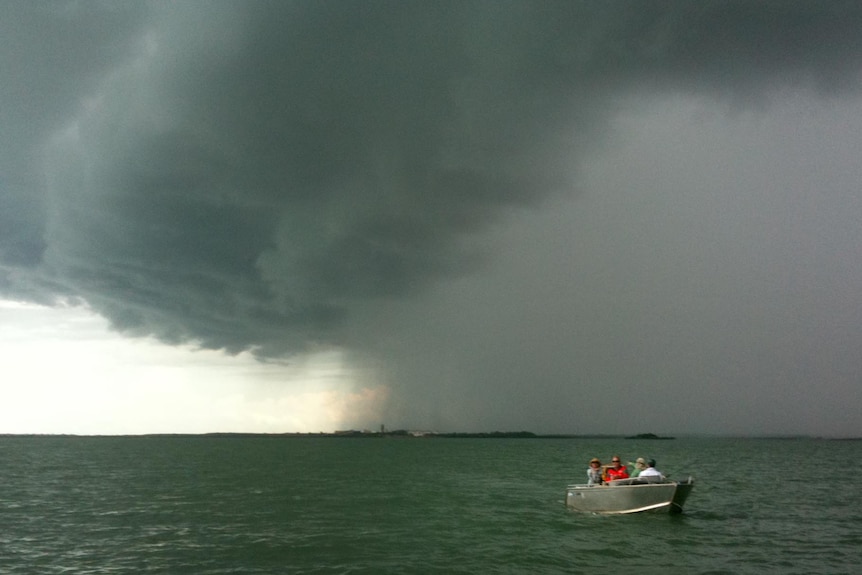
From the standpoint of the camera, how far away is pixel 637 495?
37844 mm

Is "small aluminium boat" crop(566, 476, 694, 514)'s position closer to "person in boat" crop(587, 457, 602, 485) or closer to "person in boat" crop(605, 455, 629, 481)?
"person in boat" crop(605, 455, 629, 481)

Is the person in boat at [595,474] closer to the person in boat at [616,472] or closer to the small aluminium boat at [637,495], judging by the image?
the person in boat at [616,472]

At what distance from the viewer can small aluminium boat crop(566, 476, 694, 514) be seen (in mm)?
37594

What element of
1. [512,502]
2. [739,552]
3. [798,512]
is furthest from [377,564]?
[798,512]

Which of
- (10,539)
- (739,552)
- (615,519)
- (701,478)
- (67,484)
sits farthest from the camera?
(701,478)

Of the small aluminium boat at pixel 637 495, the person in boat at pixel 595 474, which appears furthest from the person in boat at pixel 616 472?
the small aluminium boat at pixel 637 495

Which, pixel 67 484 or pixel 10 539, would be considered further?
pixel 67 484

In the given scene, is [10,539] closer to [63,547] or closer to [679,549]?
[63,547]

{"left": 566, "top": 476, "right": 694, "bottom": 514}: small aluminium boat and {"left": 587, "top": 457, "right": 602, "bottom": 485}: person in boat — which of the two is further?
{"left": 587, "top": 457, "right": 602, "bottom": 485}: person in boat

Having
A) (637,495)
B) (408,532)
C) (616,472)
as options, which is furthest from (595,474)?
(408,532)

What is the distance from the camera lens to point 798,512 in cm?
4222

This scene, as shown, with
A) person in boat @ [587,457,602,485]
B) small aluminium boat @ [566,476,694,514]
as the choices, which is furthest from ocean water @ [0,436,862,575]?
person in boat @ [587,457,602,485]

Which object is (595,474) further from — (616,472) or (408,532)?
(408,532)

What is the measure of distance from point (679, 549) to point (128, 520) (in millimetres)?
31483
